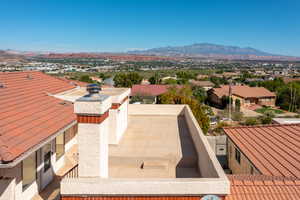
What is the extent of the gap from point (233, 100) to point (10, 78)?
51390 millimetres

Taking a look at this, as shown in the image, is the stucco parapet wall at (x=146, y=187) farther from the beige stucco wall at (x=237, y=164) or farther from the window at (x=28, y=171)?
the beige stucco wall at (x=237, y=164)

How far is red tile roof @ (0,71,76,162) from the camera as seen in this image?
5473 millimetres

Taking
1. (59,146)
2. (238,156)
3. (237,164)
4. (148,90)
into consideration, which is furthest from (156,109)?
(148,90)

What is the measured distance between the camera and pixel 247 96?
58438 mm

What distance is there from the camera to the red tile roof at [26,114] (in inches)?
215

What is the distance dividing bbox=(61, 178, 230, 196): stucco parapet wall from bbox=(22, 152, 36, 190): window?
208 cm

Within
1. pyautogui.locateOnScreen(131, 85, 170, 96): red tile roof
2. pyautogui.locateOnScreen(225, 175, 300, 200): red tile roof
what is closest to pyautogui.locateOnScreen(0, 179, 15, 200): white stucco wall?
pyautogui.locateOnScreen(225, 175, 300, 200): red tile roof

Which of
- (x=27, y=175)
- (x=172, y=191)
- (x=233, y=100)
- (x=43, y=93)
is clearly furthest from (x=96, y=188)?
(x=233, y=100)

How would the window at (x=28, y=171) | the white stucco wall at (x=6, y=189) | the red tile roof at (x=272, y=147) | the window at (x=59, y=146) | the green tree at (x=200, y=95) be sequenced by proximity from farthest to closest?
the green tree at (x=200, y=95) < the red tile roof at (x=272, y=147) < the window at (x=59, y=146) < the window at (x=28, y=171) < the white stucco wall at (x=6, y=189)

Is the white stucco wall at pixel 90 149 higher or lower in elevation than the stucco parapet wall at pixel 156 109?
higher

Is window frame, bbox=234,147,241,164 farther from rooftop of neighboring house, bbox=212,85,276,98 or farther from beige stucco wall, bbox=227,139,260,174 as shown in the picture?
rooftop of neighboring house, bbox=212,85,276,98

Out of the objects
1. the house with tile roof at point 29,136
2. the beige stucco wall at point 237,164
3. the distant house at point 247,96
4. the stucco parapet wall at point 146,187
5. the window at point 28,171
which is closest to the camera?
the stucco parapet wall at point 146,187

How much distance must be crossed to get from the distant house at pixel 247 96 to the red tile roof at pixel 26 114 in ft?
166

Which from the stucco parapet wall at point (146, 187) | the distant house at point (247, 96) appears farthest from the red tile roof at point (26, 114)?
the distant house at point (247, 96)
